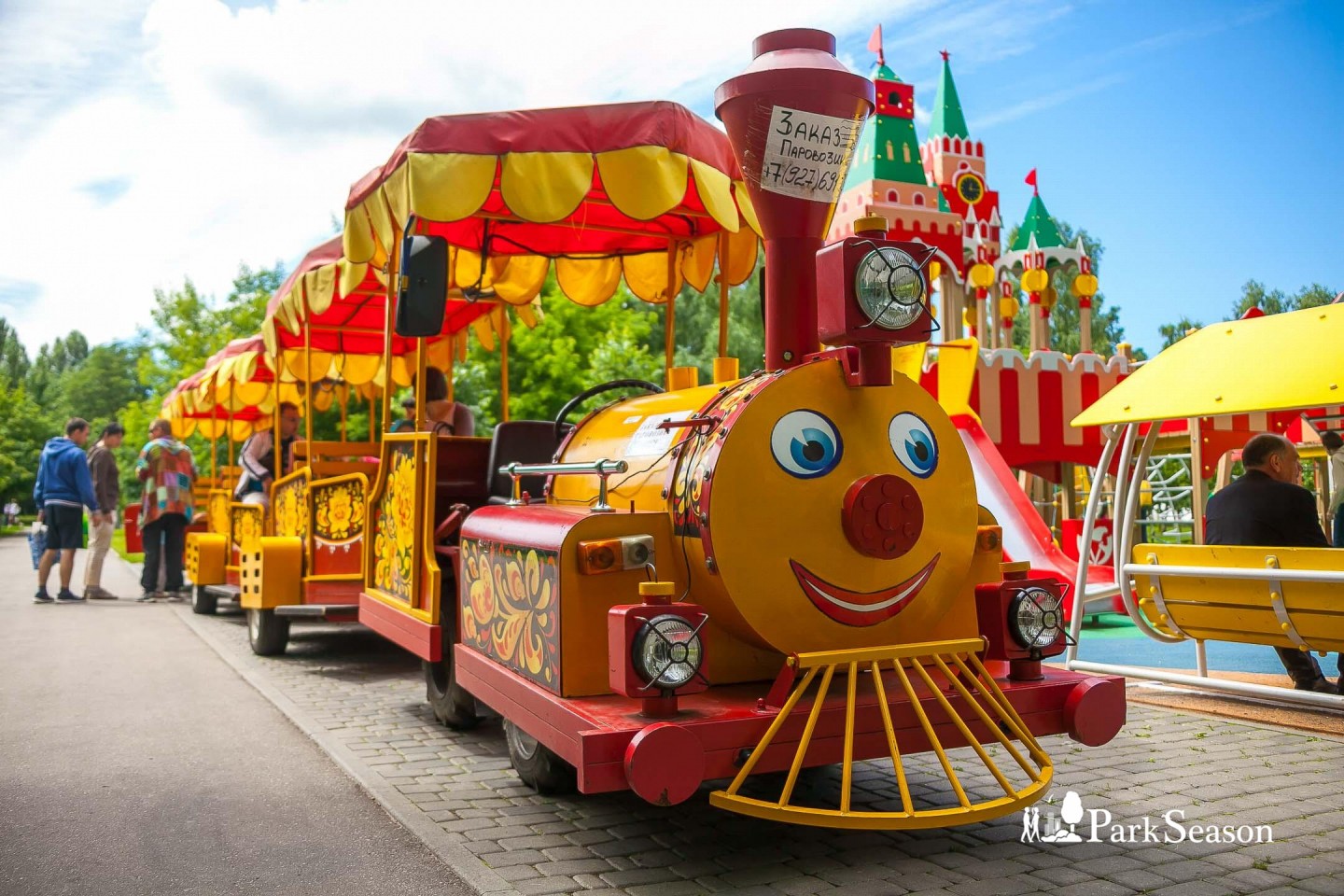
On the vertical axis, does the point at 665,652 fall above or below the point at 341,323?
below

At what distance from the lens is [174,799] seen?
4484 mm

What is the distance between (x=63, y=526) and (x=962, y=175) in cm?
1354

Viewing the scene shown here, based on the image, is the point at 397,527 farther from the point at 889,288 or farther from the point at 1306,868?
the point at 1306,868

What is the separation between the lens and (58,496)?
39.8 feet

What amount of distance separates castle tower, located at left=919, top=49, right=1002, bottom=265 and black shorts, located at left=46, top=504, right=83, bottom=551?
41.8ft

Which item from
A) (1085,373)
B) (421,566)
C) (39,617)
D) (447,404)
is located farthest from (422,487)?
(1085,373)

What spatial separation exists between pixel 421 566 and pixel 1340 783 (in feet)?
14.4

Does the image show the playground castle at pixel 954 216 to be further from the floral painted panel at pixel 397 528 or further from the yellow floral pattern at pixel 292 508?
the floral painted panel at pixel 397 528

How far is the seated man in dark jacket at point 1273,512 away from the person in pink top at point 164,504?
11.2 meters

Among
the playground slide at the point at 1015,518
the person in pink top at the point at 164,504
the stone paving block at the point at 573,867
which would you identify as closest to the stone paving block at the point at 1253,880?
the stone paving block at the point at 573,867

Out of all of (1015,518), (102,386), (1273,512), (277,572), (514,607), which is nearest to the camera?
(514,607)

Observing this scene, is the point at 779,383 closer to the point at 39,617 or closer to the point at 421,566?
the point at 421,566

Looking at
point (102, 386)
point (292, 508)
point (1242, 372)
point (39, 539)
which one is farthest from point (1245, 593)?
point (102, 386)

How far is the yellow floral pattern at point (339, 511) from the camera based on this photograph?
7539 millimetres
